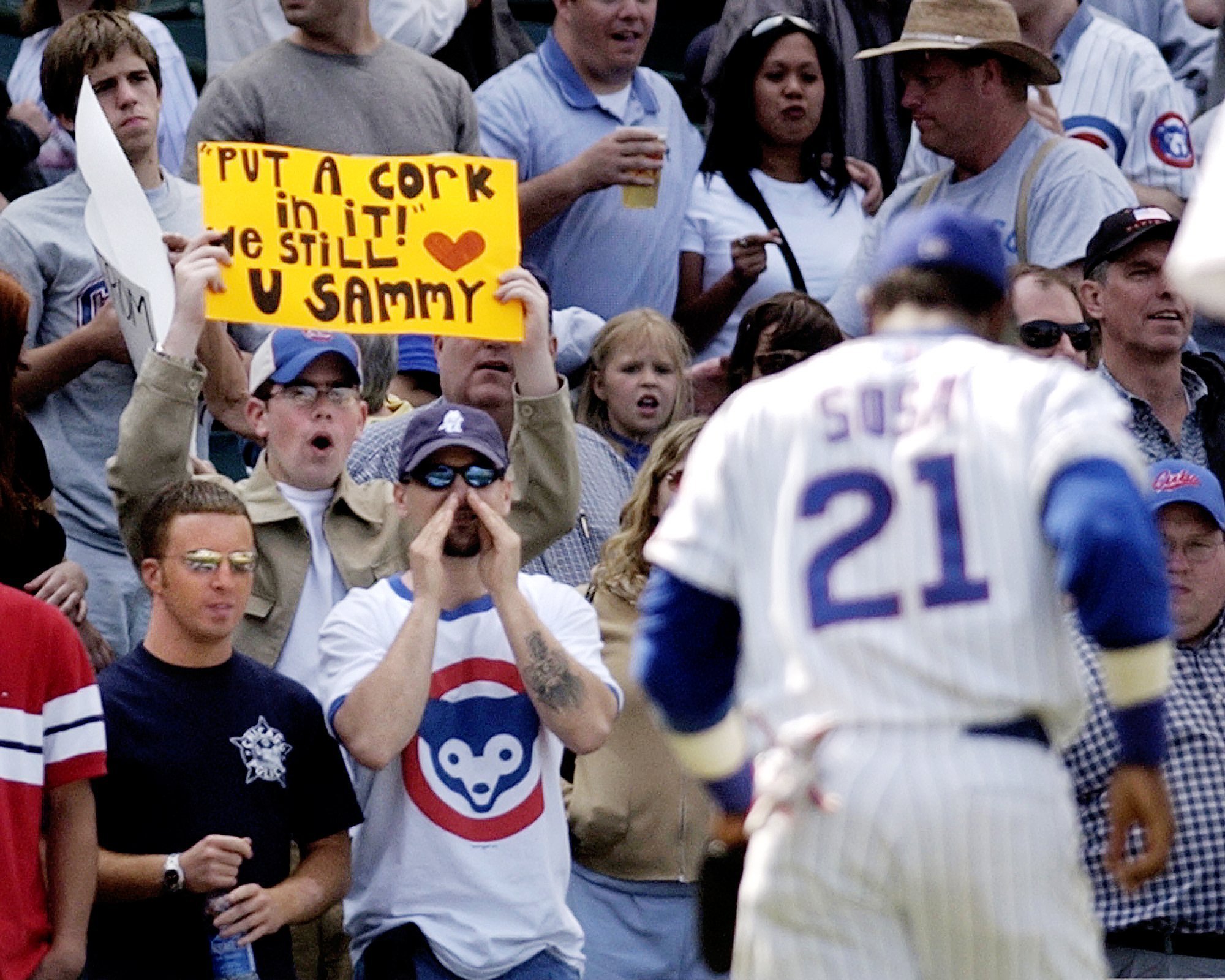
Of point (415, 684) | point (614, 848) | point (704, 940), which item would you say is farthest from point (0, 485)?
point (704, 940)

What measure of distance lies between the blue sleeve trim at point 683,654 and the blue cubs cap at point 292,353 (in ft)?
7.84

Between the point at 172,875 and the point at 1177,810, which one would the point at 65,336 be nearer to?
the point at 172,875

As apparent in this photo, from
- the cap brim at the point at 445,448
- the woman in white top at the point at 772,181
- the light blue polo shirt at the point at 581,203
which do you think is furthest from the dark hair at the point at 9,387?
the woman in white top at the point at 772,181

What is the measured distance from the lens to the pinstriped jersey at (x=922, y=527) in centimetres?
401

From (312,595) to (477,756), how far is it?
0.70 meters

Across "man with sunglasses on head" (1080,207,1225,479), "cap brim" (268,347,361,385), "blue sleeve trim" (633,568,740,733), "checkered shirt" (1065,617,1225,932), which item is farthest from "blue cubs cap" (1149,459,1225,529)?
"blue sleeve trim" (633,568,740,733)

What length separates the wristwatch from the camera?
555 cm

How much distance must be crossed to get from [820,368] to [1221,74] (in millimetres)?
6303

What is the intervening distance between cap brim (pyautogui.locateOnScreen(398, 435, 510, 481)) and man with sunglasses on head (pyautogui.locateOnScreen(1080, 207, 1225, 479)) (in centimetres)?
205

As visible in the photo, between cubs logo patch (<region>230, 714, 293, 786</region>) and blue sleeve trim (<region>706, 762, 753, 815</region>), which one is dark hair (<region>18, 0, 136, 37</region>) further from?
blue sleeve trim (<region>706, 762, 753, 815</region>)

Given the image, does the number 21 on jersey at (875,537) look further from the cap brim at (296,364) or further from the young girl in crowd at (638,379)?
the young girl in crowd at (638,379)

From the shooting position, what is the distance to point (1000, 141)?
8.00 m

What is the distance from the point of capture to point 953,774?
397 centimetres

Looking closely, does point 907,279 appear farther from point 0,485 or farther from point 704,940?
point 0,485
